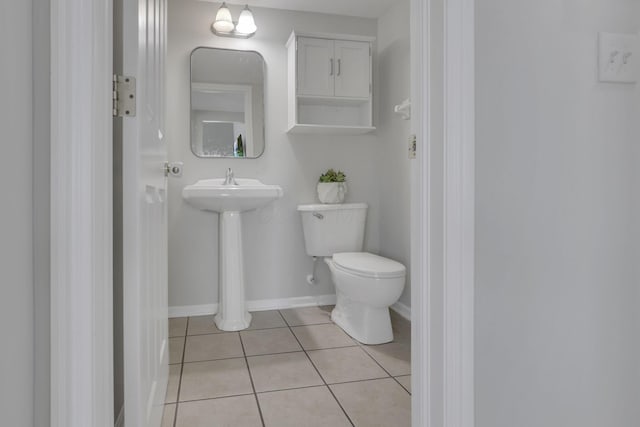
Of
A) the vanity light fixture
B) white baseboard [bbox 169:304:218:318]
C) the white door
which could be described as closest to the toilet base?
white baseboard [bbox 169:304:218:318]

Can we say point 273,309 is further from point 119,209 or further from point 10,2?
point 10,2

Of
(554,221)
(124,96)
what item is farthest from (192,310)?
(554,221)

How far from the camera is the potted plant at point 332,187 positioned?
9.75 feet

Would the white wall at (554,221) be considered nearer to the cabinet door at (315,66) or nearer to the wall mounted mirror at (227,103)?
the cabinet door at (315,66)

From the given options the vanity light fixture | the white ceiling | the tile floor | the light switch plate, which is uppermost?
the white ceiling

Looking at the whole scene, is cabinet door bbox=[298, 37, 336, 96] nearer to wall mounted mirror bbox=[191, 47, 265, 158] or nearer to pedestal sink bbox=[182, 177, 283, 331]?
wall mounted mirror bbox=[191, 47, 265, 158]

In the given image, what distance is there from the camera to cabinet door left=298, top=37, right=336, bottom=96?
286 centimetres

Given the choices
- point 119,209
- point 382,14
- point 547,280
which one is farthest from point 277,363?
point 382,14

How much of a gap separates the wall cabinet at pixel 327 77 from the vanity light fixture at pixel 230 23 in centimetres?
29

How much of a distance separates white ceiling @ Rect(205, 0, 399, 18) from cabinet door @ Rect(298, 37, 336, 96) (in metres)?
0.27

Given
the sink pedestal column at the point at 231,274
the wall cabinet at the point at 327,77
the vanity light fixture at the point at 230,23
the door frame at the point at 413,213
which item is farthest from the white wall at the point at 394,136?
the door frame at the point at 413,213

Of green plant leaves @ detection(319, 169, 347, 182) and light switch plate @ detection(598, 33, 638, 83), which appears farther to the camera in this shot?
green plant leaves @ detection(319, 169, 347, 182)

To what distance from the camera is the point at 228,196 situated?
246cm

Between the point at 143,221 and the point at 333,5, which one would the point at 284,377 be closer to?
the point at 143,221
